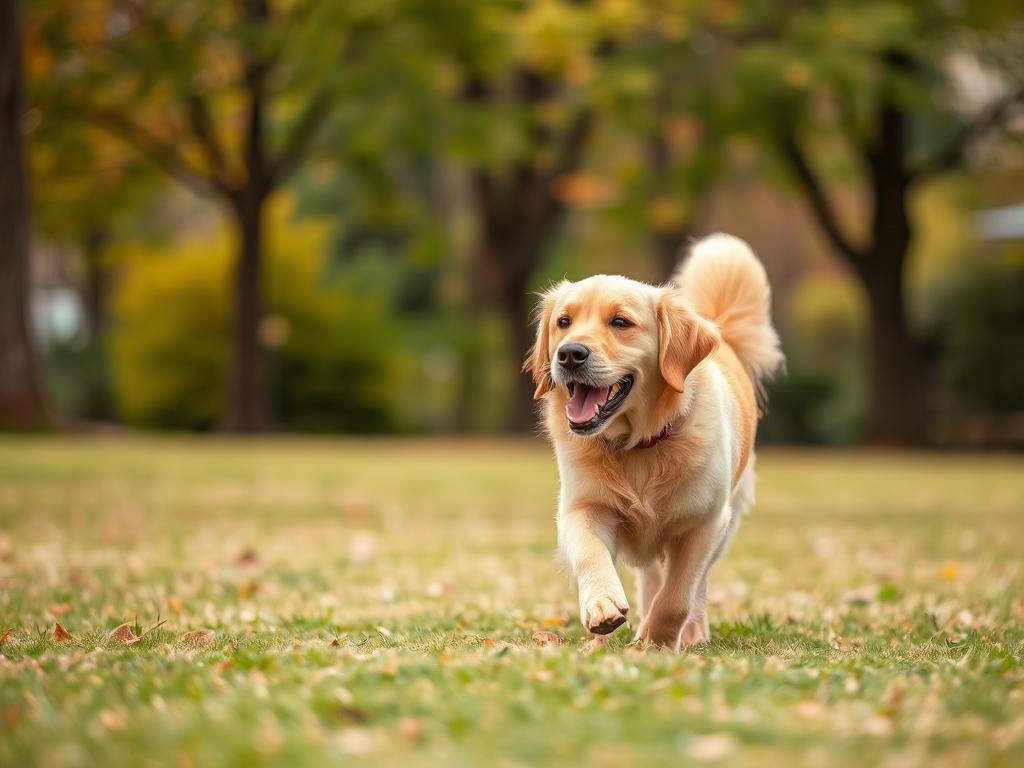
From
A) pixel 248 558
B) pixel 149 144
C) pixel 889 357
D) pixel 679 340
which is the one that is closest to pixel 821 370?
pixel 889 357

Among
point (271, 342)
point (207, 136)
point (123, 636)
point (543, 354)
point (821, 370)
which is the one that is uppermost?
point (207, 136)

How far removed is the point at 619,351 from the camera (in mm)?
5012

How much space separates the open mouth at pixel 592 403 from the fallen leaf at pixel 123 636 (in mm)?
1824

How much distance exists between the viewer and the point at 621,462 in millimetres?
4988

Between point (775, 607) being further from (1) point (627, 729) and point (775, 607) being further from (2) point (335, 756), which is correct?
(2) point (335, 756)

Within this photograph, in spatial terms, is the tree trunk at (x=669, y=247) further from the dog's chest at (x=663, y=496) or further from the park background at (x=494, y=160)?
the dog's chest at (x=663, y=496)

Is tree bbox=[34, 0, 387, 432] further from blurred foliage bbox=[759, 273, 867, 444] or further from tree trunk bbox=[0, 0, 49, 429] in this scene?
blurred foliage bbox=[759, 273, 867, 444]

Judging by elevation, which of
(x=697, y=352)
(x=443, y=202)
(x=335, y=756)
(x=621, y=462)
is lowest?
(x=335, y=756)

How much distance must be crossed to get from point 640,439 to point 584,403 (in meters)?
0.26

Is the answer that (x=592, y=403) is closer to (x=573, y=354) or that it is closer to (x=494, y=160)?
(x=573, y=354)

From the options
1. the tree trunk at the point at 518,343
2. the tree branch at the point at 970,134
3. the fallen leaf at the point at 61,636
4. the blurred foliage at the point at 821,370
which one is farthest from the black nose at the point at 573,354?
the blurred foliage at the point at 821,370

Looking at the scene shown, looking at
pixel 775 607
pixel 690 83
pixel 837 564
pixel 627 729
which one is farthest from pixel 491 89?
pixel 627 729

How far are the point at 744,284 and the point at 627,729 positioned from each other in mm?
3494

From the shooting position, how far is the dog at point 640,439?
489cm
